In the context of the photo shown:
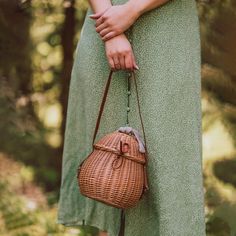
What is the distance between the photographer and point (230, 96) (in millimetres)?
3314

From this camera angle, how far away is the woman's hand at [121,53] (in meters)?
2.11

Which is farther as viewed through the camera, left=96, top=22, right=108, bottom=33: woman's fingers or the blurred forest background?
the blurred forest background

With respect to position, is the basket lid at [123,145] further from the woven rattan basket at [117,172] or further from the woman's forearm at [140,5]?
the woman's forearm at [140,5]

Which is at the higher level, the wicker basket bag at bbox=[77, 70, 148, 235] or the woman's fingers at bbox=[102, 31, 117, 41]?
the woman's fingers at bbox=[102, 31, 117, 41]

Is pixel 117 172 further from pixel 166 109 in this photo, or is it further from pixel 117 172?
pixel 166 109

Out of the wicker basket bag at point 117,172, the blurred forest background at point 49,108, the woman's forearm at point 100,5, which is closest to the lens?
the wicker basket bag at point 117,172

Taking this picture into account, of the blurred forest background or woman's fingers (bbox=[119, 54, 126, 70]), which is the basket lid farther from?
the blurred forest background

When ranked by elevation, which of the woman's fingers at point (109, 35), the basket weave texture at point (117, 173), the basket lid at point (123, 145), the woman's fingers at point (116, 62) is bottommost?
the basket weave texture at point (117, 173)

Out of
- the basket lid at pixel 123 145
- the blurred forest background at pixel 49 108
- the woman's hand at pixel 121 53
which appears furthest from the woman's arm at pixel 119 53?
the blurred forest background at pixel 49 108

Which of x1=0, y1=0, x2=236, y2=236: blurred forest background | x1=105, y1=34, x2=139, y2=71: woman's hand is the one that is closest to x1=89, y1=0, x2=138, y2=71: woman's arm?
x1=105, y1=34, x2=139, y2=71: woman's hand

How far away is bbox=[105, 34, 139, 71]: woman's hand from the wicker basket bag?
200 millimetres

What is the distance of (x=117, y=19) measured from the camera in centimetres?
210

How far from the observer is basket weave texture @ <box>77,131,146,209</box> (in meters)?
2.04

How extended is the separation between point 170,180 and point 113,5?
55 centimetres
